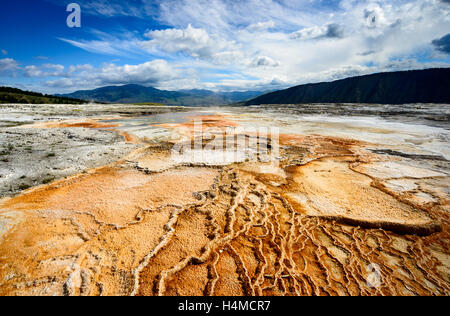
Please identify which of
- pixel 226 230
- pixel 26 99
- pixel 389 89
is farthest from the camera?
pixel 389 89

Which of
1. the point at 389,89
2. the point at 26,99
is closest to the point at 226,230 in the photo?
the point at 26,99

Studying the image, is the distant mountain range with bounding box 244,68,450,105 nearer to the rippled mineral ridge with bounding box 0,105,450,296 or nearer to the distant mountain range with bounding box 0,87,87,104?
the rippled mineral ridge with bounding box 0,105,450,296

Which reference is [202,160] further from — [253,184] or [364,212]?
[364,212]

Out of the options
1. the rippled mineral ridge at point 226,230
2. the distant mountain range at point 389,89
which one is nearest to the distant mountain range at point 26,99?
the rippled mineral ridge at point 226,230

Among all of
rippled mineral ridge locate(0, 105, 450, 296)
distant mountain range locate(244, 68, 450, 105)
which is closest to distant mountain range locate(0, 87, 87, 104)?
rippled mineral ridge locate(0, 105, 450, 296)

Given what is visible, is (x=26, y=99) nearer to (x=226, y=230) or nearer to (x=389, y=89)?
(x=226, y=230)

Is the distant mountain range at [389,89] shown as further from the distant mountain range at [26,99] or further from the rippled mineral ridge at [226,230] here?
the distant mountain range at [26,99]

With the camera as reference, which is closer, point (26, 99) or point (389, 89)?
point (26, 99)
